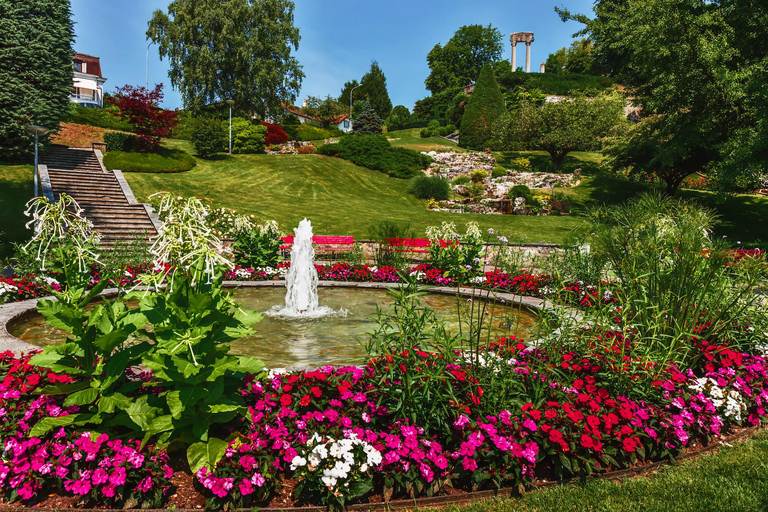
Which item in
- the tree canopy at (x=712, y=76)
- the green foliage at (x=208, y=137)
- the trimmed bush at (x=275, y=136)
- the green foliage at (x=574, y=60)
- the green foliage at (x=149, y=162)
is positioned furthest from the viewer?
the green foliage at (x=574, y=60)

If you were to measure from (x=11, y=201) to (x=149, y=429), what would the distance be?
18.5 m

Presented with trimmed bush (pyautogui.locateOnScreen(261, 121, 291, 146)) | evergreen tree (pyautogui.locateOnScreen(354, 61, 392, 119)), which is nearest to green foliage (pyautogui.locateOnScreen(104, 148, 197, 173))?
trimmed bush (pyautogui.locateOnScreen(261, 121, 291, 146))

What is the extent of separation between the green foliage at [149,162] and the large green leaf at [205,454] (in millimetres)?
24112

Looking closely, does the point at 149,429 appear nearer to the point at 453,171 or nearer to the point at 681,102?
the point at 681,102

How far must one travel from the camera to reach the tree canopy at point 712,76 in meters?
16.3

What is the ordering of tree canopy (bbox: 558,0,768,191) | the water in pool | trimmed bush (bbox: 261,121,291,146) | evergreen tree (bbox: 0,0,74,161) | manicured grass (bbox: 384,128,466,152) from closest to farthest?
the water in pool < tree canopy (bbox: 558,0,768,191) < evergreen tree (bbox: 0,0,74,161) < trimmed bush (bbox: 261,121,291,146) < manicured grass (bbox: 384,128,466,152)

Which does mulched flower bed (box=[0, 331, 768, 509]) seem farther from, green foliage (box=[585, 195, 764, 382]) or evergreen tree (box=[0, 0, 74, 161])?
evergreen tree (box=[0, 0, 74, 161])

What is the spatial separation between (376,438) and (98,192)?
20.3 meters

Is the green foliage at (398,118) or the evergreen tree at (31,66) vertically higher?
the green foliage at (398,118)

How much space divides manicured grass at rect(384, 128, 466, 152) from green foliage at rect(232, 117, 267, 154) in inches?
614

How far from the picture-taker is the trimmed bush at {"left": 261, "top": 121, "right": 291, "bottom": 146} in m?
36.6

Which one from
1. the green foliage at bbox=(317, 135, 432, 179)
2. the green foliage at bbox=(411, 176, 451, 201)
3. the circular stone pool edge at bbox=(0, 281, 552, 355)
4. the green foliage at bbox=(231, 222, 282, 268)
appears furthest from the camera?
the green foliage at bbox=(317, 135, 432, 179)

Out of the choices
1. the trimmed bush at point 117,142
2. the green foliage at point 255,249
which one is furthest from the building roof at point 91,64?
the green foliage at point 255,249

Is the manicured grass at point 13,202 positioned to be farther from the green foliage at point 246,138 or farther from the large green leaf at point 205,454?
the green foliage at point 246,138
